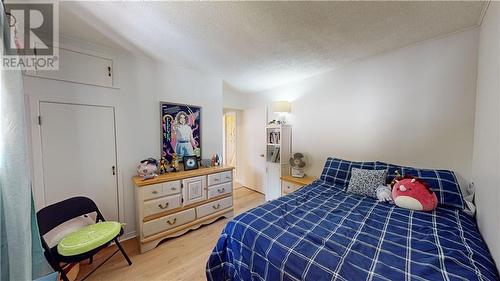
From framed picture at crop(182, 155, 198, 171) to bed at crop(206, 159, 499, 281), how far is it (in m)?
1.45

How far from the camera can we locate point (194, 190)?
2391mm

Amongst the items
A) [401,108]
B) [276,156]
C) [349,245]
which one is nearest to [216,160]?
[276,156]

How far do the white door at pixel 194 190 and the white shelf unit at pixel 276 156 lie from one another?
A: 141 cm

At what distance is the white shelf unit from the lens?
3.24 metres

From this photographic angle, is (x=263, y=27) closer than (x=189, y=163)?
Yes

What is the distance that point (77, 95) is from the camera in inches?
75.0

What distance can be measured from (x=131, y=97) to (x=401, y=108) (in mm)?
3259

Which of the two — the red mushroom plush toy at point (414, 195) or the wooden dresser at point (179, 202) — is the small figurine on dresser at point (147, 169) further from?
the red mushroom plush toy at point (414, 195)

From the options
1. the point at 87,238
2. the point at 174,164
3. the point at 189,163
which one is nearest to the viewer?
the point at 87,238

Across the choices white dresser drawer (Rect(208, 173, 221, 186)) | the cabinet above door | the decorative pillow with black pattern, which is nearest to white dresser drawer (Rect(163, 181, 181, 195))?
white dresser drawer (Rect(208, 173, 221, 186))

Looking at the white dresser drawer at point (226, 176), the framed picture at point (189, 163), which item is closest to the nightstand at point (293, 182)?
the white dresser drawer at point (226, 176)

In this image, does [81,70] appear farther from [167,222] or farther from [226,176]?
[226,176]

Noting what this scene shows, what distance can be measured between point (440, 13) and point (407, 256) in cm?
189

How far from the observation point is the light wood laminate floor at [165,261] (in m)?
1.67
